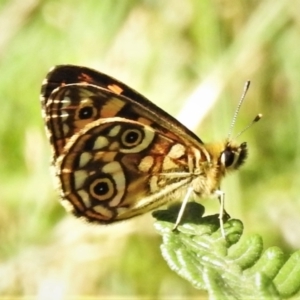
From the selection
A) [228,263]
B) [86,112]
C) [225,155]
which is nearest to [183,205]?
[225,155]

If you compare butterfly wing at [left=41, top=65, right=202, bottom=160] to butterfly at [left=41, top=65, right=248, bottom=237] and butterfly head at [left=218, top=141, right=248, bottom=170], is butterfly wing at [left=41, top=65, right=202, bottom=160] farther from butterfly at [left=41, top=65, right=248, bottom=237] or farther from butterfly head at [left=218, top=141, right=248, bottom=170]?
butterfly head at [left=218, top=141, right=248, bottom=170]

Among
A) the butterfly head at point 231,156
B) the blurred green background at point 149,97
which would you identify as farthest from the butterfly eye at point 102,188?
the blurred green background at point 149,97

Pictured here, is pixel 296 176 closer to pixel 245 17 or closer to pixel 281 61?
pixel 281 61

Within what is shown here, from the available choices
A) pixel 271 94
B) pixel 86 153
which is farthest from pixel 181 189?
pixel 271 94

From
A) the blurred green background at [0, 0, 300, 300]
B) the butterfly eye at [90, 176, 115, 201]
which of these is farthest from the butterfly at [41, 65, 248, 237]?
the blurred green background at [0, 0, 300, 300]

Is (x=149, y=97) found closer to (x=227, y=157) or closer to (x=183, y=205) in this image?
(x=227, y=157)
